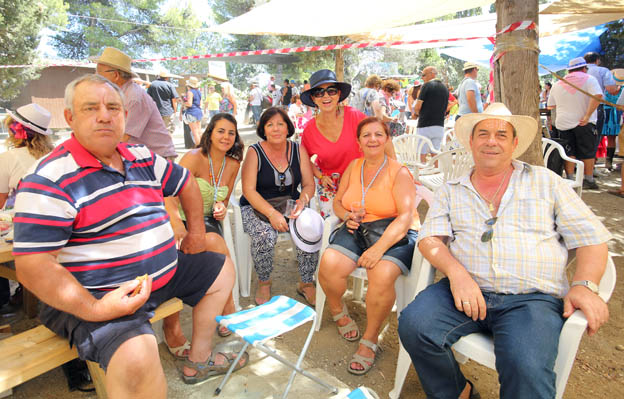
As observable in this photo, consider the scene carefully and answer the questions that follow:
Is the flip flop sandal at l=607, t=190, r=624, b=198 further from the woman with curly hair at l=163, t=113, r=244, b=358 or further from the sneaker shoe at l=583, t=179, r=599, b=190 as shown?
the woman with curly hair at l=163, t=113, r=244, b=358

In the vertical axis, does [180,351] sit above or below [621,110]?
below

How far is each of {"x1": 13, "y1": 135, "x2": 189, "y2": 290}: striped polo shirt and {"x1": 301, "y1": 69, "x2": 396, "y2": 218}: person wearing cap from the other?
1710mm

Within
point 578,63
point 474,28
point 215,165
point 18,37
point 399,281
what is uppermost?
point 18,37

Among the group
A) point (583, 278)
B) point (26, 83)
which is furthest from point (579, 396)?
point (26, 83)

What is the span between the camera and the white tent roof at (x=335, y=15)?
6465mm

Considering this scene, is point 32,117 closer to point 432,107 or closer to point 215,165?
point 215,165

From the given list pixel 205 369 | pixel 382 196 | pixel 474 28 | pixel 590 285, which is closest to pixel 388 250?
pixel 382 196

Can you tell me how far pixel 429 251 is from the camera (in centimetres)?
213

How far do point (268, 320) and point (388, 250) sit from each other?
3.07ft

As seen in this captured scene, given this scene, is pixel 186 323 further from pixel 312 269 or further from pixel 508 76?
pixel 508 76

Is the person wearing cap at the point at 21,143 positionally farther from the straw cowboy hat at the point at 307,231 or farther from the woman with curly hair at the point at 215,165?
the straw cowboy hat at the point at 307,231

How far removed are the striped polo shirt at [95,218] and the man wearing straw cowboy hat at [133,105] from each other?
147 cm

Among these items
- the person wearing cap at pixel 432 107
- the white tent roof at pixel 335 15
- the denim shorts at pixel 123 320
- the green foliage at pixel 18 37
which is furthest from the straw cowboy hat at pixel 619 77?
the green foliage at pixel 18 37

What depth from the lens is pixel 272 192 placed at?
3443 mm
